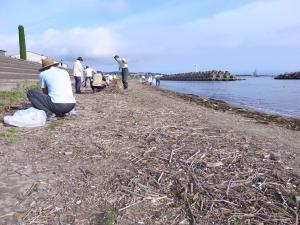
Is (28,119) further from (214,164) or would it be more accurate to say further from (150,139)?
(214,164)

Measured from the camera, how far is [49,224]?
13.5ft

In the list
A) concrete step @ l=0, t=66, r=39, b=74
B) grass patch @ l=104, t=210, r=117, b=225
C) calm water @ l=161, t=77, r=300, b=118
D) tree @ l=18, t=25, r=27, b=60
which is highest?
tree @ l=18, t=25, r=27, b=60

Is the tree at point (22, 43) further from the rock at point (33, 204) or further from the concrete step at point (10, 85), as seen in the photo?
the rock at point (33, 204)

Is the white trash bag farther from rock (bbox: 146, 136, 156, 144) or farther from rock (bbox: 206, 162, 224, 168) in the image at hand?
rock (bbox: 206, 162, 224, 168)

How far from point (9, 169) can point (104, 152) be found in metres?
1.42

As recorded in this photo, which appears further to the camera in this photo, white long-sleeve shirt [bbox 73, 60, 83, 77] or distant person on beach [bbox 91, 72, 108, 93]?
distant person on beach [bbox 91, 72, 108, 93]

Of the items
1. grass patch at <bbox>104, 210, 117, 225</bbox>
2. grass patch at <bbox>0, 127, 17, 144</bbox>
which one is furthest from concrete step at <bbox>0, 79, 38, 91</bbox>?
grass patch at <bbox>104, 210, 117, 225</bbox>

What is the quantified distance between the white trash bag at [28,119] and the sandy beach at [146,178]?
0.36 metres

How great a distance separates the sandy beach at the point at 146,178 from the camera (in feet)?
14.1

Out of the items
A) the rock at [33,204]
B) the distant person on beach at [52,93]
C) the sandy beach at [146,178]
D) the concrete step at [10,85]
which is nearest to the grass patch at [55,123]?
the distant person on beach at [52,93]

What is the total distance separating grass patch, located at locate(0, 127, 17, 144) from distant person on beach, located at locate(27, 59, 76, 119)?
3.55ft

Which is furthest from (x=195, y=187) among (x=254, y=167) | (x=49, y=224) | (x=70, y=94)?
(x=70, y=94)

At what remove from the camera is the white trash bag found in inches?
329

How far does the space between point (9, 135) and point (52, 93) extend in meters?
1.93
